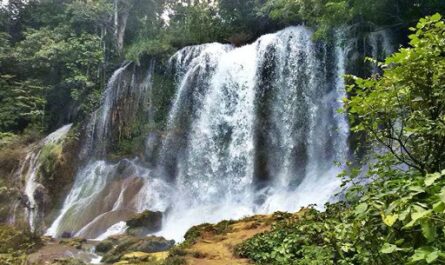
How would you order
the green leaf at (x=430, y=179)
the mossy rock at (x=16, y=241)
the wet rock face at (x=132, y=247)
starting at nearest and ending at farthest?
1. the green leaf at (x=430, y=179)
2. the mossy rock at (x=16, y=241)
3. the wet rock face at (x=132, y=247)

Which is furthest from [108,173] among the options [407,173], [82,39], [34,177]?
[407,173]

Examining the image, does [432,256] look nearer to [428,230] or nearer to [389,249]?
[428,230]

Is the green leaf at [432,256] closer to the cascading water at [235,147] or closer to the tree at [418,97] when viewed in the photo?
the tree at [418,97]

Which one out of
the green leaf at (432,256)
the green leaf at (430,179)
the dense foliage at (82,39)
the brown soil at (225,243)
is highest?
the dense foliage at (82,39)

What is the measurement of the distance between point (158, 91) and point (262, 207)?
9.13 meters

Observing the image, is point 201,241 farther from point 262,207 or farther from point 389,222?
point 389,222

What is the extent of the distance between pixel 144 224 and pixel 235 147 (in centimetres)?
490

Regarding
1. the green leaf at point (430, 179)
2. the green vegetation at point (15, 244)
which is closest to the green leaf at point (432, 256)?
the green leaf at point (430, 179)

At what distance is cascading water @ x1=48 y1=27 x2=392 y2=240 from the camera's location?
48.7 feet

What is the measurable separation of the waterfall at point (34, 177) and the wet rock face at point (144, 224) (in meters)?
4.87

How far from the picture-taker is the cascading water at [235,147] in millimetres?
14836

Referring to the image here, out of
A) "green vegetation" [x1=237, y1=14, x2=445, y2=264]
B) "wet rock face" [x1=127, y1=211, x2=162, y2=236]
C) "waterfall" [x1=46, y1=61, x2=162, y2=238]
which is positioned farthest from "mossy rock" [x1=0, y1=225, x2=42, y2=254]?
"green vegetation" [x1=237, y1=14, x2=445, y2=264]

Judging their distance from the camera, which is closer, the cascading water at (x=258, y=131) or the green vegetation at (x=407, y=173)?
the green vegetation at (x=407, y=173)

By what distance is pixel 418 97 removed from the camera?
2.71 meters
